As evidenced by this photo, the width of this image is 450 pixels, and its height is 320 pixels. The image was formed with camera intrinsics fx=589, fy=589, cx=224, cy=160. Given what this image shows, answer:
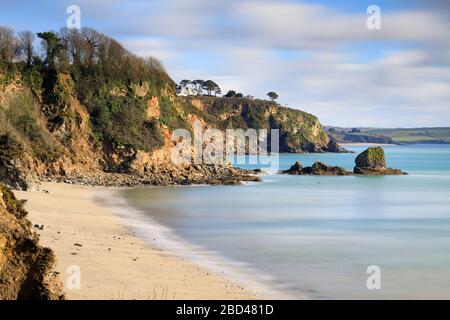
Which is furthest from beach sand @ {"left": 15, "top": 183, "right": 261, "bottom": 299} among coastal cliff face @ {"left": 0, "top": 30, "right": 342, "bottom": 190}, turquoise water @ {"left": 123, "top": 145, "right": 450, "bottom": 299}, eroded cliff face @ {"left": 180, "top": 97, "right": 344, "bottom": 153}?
eroded cliff face @ {"left": 180, "top": 97, "right": 344, "bottom": 153}

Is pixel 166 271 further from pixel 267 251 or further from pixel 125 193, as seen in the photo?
pixel 125 193

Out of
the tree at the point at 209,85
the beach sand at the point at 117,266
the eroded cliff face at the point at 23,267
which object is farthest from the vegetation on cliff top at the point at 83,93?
the tree at the point at 209,85

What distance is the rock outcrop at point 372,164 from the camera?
222 feet

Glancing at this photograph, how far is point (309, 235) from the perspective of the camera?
24516 millimetres

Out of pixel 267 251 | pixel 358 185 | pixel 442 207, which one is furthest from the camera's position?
pixel 358 185

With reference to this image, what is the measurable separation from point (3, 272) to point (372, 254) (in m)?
14.1

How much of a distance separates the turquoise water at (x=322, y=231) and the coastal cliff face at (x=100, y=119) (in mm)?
7090

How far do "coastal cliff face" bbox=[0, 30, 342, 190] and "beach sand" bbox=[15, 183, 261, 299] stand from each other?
2241 centimetres

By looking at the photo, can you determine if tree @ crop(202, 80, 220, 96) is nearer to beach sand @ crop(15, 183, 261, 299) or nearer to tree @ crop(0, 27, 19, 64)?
tree @ crop(0, 27, 19, 64)

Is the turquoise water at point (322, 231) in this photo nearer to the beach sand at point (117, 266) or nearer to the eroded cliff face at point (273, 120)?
the beach sand at point (117, 266)

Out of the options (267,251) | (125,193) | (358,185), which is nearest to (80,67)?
(125,193)

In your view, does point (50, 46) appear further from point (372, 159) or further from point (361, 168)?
point (372, 159)

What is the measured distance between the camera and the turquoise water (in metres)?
16.1
